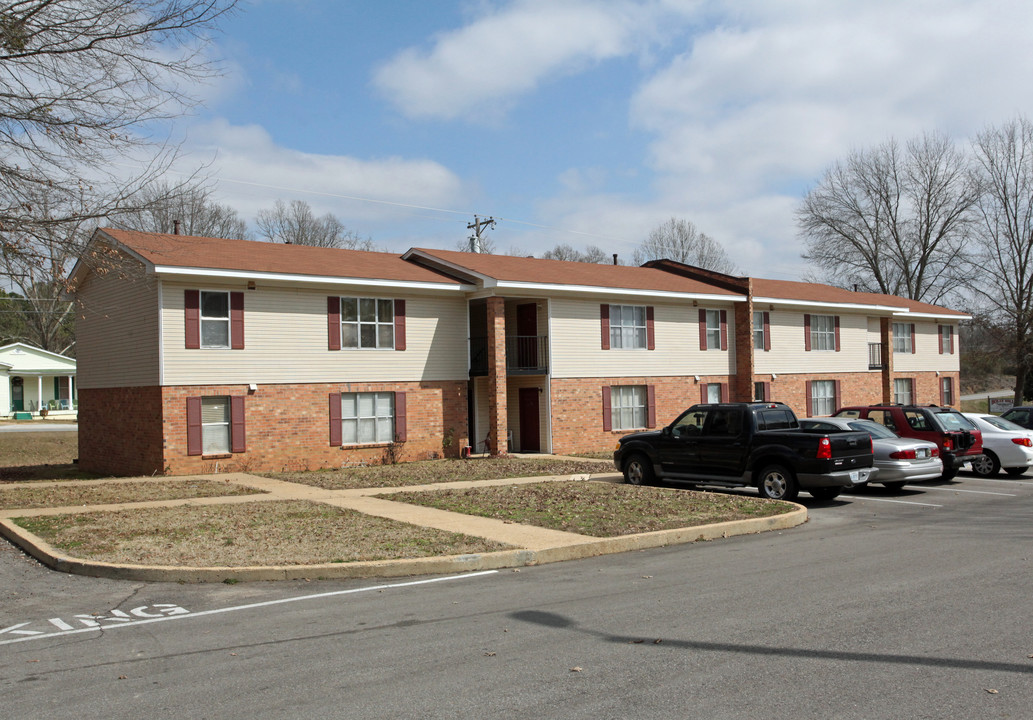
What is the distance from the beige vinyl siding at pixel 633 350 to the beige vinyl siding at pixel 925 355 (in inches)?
548

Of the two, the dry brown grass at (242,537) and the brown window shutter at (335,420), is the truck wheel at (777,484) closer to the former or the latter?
the dry brown grass at (242,537)

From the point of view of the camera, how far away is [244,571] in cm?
975

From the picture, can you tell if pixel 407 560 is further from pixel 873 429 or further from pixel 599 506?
pixel 873 429

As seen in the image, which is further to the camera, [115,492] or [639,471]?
[639,471]

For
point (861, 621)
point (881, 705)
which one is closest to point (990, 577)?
point (861, 621)

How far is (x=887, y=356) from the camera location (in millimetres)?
40969

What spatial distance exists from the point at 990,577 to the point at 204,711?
7664mm

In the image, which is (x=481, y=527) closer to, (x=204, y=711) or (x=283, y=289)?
(x=204, y=711)

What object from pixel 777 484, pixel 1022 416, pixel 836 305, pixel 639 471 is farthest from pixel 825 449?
pixel 836 305

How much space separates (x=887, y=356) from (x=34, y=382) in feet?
178

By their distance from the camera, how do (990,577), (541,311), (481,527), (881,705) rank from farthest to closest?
(541,311) → (481,527) → (990,577) → (881,705)

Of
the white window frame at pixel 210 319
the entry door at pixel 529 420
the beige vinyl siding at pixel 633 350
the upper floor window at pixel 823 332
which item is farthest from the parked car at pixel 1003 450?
the white window frame at pixel 210 319

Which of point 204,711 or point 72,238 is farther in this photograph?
point 72,238

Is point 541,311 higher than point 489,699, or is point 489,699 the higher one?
point 541,311
